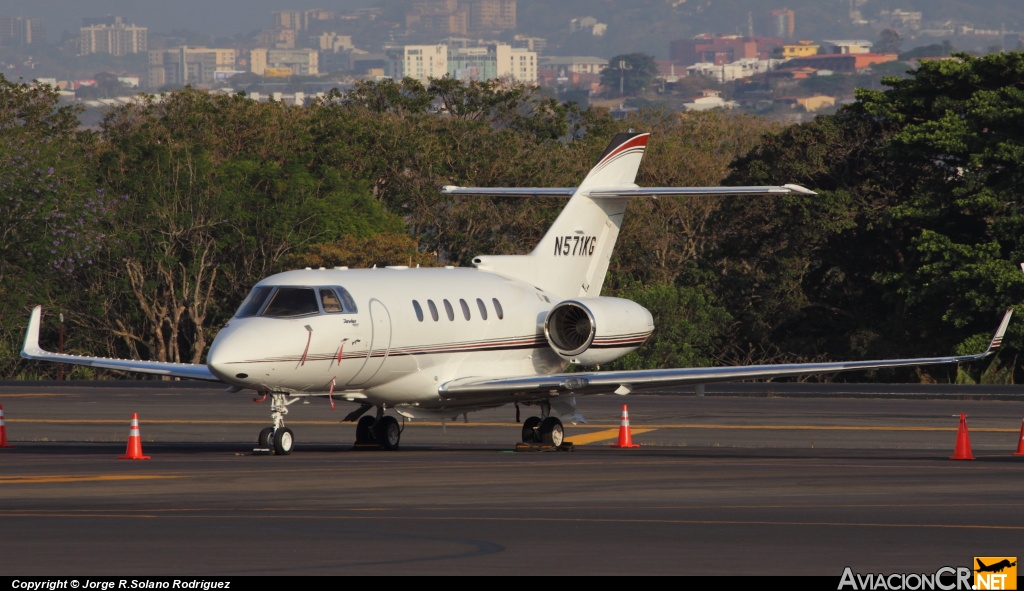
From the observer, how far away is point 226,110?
64.8 metres

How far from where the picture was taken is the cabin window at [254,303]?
72.6 feet

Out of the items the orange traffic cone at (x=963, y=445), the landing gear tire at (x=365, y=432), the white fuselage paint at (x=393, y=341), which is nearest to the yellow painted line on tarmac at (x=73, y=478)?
the white fuselage paint at (x=393, y=341)

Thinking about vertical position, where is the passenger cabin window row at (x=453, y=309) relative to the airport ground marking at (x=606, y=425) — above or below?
above

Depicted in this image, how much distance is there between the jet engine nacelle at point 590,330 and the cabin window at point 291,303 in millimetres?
4947

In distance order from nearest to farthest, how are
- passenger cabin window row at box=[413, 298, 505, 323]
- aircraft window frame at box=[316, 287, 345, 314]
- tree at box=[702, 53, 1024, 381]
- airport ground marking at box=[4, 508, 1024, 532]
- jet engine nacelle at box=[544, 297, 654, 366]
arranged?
airport ground marking at box=[4, 508, 1024, 532] < aircraft window frame at box=[316, 287, 345, 314] < passenger cabin window row at box=[413, 298, 505, 323] < jet engine nacelle at box=[544, 297, 654, 366] < tree at box=[702, 53, 1024, 381]

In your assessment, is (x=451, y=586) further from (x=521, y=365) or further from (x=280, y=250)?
(x=280, y=250)

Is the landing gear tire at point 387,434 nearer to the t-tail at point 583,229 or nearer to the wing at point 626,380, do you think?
the wing at point 626,380

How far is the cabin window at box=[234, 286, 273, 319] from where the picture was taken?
22.1 m

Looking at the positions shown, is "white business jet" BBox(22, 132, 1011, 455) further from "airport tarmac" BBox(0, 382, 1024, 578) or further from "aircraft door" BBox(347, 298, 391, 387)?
"airport tarmac" BBox(0, 382, 1024, 578)

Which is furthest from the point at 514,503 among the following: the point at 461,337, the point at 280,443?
the point at 461,337

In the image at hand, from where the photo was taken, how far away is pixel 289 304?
22234mm

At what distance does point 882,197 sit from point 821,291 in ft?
14.2

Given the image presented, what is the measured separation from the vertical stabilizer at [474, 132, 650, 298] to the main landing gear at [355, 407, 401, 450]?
3.66m

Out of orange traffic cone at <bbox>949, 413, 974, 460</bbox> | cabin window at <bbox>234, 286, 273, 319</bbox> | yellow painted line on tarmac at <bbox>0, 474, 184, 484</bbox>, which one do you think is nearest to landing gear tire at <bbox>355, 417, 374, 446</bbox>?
cabin window at <bbox>234, 286, 273, 319</bbox>
